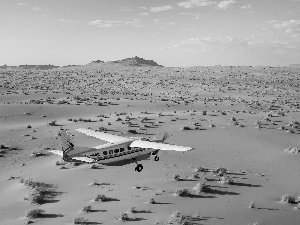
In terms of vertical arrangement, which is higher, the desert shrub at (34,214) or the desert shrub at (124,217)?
the desert shrub at (124,217)

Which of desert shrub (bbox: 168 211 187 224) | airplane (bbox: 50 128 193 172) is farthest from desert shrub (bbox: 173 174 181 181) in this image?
desert shrub (bbox: 168 211 187 224)

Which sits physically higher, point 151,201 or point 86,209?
point 151,201

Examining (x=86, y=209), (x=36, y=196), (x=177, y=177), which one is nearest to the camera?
(x=86, y=209)

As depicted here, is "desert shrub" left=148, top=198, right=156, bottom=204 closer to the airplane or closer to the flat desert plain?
the flat desert plain

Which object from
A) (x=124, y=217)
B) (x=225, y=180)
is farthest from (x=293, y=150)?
(x=124, y=217)

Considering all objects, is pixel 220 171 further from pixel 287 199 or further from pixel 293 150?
pixel 293 150

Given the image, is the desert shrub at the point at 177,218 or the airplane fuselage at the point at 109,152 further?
the airplane fuselage at the point at 109,152

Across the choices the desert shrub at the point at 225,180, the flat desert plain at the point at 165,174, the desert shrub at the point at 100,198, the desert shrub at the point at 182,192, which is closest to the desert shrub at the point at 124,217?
the flat desert plain at the point at 165,174

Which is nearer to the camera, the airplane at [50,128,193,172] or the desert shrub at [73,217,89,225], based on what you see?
the desert shrub at [73,217,89,225]

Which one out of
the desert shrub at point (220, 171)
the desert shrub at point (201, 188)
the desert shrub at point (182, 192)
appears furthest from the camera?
the desert shrub at point (220, 171)

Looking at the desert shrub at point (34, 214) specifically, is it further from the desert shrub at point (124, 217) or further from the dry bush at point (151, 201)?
the dry bush at point (151, 201)

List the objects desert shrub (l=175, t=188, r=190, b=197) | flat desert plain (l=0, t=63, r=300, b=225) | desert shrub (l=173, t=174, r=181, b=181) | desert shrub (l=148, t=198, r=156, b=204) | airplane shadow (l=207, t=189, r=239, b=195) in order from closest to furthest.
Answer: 1. flat desert plain (l=0, t=63, r=300, b=225)
2. desert shrub (l=148, t=198, r=156, b=204)
3. desert shrub (l=175, t=188, r=190, b=197)
4. airplane shadow (l=207, t=189, r=239, b=195)
5. desert shrub (l=173, t=174, r=181, b=181)
